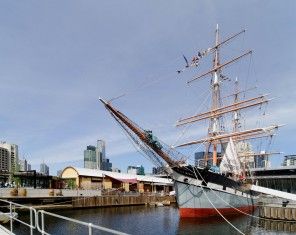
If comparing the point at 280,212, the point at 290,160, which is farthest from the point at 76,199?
the point at 290,160

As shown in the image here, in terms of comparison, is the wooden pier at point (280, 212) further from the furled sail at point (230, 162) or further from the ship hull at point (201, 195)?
the furled sail at point (230, 162)

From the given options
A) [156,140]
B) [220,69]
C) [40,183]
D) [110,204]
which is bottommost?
[110,204]

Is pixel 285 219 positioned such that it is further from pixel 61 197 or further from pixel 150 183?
pixel 150 183

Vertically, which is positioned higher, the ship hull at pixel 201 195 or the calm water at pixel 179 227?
the ship hull at pixel 201 195

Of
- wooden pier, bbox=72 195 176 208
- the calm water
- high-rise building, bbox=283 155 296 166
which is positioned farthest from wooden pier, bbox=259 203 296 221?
high-rise building, bbox=283 155 296 166

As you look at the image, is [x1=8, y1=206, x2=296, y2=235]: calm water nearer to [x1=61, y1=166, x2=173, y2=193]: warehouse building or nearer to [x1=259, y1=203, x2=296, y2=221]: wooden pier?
[x1=259, y1=203, x2=296, y2=221]: wooden pier

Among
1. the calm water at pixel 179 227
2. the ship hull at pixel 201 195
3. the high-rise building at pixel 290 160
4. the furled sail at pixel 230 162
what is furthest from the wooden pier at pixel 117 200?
the high-rise building at pixel 290 160

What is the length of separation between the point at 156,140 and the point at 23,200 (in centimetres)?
2324

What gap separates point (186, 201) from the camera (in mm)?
42656

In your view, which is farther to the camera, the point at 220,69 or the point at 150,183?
the point at 150,183

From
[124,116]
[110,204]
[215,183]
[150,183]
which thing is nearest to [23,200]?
[110,204]

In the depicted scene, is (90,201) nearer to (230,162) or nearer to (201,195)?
(201,195)

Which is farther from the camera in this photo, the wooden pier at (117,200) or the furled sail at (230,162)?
the wooden pier at (117,200)

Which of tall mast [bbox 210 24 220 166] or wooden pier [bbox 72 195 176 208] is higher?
tall mast [bbox 210 24 220 166]
